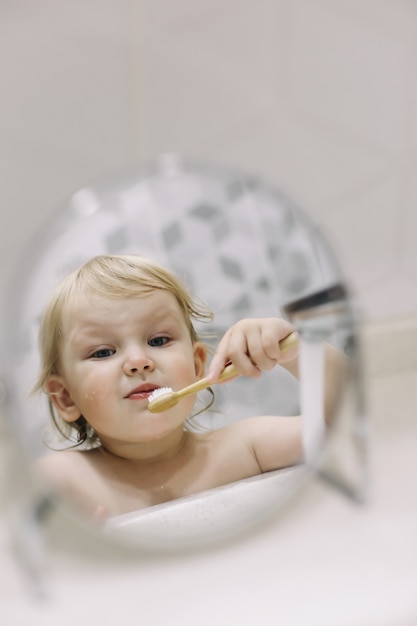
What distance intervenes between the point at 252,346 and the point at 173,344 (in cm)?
5

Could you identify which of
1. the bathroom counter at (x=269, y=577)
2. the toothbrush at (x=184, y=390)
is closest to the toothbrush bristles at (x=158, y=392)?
the toothbrush at (x=184, y=390)

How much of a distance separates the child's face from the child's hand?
1 cm

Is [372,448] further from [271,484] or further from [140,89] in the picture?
[140,89]

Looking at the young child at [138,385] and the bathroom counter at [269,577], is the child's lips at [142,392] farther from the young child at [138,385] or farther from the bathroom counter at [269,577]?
the bathroom counter at [269,577]

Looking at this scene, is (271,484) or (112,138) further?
(112,138)

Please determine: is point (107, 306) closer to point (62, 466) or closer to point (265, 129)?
point (62, 466)

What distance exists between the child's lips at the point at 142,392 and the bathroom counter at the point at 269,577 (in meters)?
0.11

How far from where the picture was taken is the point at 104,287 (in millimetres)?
496

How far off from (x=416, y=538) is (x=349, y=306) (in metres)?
0.17

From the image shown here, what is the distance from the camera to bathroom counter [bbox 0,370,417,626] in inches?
19.4

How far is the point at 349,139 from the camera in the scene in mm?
679

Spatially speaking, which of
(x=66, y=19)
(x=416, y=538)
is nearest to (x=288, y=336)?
(x=416, y=538)

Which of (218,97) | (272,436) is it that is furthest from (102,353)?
(218,97)

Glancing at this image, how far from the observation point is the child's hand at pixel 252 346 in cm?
51
